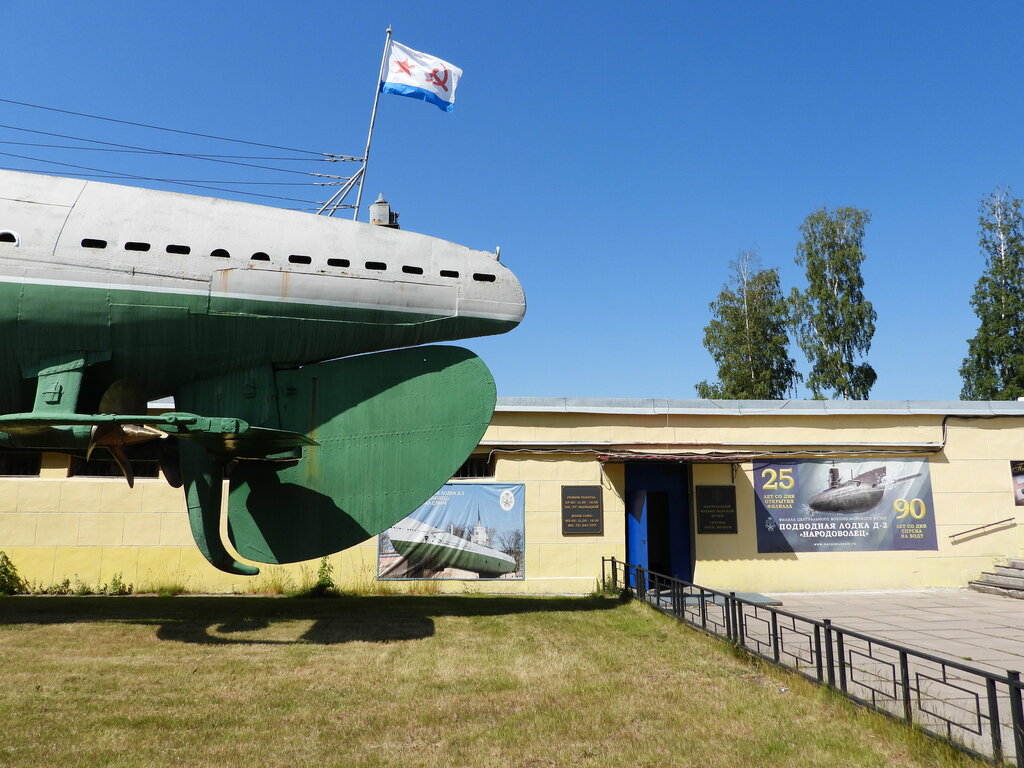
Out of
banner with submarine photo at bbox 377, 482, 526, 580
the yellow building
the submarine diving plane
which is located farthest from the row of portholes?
banner with submarine photo at bbox 377, 482, 526, 580

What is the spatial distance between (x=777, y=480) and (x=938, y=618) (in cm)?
452

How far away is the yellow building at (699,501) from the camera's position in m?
15.0

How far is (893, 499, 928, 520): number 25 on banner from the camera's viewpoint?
54.1 feet

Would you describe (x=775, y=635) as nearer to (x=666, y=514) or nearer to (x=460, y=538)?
(x=460, y=538)

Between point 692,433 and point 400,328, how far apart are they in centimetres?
890

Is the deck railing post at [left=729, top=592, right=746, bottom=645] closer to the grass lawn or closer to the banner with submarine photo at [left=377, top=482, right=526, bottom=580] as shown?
the grass lawn

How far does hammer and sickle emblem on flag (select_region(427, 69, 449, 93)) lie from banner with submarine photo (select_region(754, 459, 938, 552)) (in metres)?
10.7

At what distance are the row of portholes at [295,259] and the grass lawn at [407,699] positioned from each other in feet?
16.9

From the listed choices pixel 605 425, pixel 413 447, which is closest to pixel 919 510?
pixel 605 425

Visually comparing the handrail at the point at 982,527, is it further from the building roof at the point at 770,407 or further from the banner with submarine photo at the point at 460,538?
the banner with submarine photo at the point at 460,538

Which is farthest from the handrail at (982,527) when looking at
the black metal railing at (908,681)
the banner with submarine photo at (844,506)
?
the black metal railing at (908,681)

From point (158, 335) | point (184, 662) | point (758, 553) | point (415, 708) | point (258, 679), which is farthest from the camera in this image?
point (758, 553)

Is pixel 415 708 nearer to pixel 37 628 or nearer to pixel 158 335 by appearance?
pixel 158 335

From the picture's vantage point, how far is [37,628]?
10.1m
